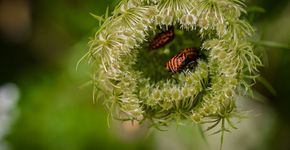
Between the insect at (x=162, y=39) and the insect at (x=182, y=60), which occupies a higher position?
the insect at (x=162, y=39)

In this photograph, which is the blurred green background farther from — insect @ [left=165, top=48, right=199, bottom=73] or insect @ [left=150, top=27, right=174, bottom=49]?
insect @ [left=165, top=48, right=199, bottom=73]

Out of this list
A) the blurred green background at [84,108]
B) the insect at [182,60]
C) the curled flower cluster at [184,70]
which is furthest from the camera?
the blurred green background at [84,108]

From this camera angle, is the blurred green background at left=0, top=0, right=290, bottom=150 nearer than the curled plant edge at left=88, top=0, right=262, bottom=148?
No

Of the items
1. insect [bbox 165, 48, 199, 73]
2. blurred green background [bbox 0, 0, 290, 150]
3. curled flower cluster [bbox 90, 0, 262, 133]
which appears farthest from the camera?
blurred green background [bbox 0, 0, 290, 150]

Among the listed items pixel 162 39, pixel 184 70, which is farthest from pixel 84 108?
pixel 184 70

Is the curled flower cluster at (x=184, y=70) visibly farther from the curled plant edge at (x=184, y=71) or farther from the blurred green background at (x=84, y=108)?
the blurred green background at (x=84, y=108)

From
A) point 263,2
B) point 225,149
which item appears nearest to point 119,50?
point 263,2

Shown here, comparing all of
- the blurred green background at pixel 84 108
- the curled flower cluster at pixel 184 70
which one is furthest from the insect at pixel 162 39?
the blurred green background at pixel 84 108

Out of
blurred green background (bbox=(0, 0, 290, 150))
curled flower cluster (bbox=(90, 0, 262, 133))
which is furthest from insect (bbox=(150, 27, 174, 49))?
blurred green background (bbox=(0, 0, 290, 150))
